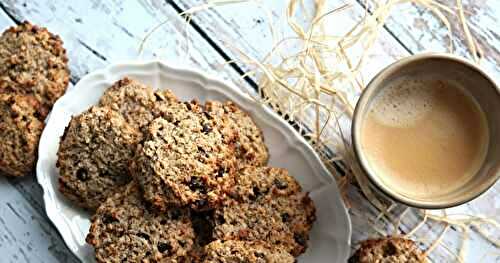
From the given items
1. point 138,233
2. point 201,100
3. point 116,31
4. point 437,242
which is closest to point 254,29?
point 201,100

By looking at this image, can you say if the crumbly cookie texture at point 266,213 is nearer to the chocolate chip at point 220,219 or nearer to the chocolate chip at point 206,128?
the chocolate chip at point 220,219

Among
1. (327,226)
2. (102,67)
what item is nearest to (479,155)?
(327,226)

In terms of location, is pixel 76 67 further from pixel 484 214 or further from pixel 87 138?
pixel 484 214

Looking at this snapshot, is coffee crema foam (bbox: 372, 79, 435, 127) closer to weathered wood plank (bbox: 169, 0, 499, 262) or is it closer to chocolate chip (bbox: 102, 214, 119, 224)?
weathered wood plank (bbox: 169, 0, 499, 262)

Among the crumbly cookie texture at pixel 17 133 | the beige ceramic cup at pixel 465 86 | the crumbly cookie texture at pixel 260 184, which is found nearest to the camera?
the beige ceramic cup at pixel 465 86

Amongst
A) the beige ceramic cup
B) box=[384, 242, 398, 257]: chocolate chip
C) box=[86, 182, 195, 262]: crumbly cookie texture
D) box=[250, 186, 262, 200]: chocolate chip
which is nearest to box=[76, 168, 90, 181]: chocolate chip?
box=[86, 182, 195, 262]: crumbly cookie texture

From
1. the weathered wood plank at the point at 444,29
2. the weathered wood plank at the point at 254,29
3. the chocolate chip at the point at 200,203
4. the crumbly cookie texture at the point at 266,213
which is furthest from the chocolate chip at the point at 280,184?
the weathered wood plank at the point at 444,29
